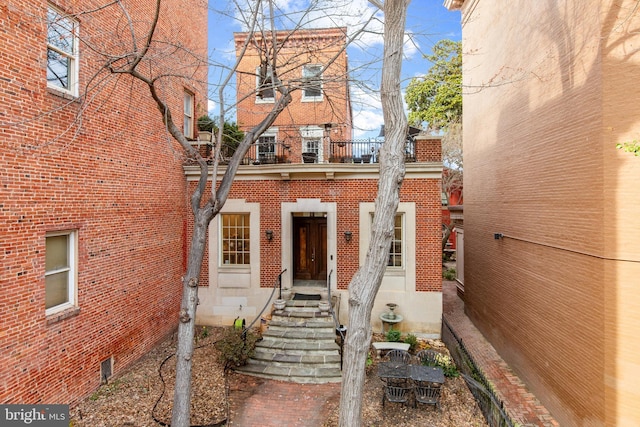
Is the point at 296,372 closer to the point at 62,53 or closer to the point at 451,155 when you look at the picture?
the point at 62,53

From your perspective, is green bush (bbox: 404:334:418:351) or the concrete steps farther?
green bush (bbox: 404:334:418:351)

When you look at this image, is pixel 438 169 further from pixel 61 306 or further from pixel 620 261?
pixel 61 306

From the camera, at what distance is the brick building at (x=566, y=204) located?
5.33 metres

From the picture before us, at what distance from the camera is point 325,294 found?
10594mm

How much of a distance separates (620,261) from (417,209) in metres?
5.29

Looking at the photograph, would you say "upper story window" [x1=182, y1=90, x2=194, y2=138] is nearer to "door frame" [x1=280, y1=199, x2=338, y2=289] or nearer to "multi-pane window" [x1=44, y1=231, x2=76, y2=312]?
"door frame" [x1=280, y1=199, x2=338, y2=289]

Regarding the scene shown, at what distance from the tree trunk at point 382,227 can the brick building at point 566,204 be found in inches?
94.5

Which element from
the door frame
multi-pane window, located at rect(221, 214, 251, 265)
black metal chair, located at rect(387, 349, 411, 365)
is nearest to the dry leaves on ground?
black metal chair, located at rect(387, 349, 411, 365)

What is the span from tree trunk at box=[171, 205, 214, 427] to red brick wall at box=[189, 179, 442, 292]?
16.2 feet

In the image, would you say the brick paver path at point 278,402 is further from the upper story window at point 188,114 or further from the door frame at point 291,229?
the upper story window at point 188,114

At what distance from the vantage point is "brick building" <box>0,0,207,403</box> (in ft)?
17.7

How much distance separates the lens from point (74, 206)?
21.8ft

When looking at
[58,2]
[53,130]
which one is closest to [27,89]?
[53,130]

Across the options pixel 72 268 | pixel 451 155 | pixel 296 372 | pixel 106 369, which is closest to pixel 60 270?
pixel 72 268
